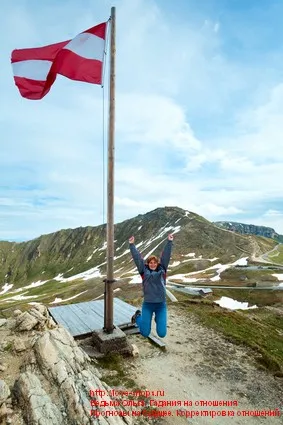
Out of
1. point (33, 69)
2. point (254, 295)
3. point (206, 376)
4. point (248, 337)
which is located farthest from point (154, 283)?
point (254, 295)

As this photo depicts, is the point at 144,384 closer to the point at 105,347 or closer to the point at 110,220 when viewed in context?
the point at 105,347

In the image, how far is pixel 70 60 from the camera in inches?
490

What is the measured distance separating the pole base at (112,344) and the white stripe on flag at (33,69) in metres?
10.7

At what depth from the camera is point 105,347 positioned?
12281 mm

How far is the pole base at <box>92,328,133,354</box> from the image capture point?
40.3ft

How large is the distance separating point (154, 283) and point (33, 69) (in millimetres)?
9957

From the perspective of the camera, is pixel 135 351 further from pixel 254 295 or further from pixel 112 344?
pixel 254 295

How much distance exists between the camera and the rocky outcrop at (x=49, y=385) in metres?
7.14

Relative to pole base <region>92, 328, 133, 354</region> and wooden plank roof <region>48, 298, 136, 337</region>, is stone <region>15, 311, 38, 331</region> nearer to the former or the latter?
wooden plank roof <region>48, 298, 136, 337</region>

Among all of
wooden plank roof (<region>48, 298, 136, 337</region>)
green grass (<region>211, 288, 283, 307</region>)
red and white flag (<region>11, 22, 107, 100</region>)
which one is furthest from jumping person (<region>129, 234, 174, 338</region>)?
green grass (<region>211, 288, 283, 307</region>)

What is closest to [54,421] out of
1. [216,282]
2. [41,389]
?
[41,389]

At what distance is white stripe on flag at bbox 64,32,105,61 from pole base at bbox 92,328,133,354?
11.0m

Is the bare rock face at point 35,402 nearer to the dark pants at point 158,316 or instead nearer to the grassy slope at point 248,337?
the dark pants at point 158,316

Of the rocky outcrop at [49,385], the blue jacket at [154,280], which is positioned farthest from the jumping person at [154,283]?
the rocky outcrop at [49,385]
